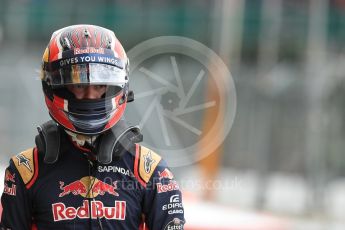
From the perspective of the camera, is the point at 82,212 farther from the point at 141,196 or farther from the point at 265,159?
the point at 265,159

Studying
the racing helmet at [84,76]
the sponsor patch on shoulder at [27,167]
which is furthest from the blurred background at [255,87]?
the sponsor patch on shoulder at [27,167]

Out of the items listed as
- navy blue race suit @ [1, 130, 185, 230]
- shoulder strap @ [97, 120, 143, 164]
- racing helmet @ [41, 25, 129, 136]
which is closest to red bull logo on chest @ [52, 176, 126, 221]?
navy blue race suit @ [1, 130, 185, 230]

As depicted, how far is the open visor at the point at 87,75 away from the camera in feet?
13.3

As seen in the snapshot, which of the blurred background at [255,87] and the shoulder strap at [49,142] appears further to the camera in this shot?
the blurred background at [255,87]

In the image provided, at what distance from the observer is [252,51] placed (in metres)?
19.4

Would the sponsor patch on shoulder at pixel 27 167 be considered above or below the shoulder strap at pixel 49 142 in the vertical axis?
below

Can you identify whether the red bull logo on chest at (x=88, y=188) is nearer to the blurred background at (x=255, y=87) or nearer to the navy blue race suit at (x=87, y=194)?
the navy blue race suit at (x=87, y=194)

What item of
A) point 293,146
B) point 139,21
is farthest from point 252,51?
point 293,146

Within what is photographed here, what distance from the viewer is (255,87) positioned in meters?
16.5

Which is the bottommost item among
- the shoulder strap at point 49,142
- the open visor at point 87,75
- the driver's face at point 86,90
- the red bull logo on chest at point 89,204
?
the red bull logo on chest at point 89,204

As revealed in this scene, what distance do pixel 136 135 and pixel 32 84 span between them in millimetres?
10544

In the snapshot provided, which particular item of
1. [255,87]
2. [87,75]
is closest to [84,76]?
[87,75]

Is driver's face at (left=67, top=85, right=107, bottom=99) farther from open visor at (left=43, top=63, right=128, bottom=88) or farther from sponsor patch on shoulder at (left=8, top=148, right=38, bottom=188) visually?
sponsor patch on shoulder at (left=8, top=148, right=38, bottom=188)

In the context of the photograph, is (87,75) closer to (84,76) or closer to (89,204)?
(84,76)
